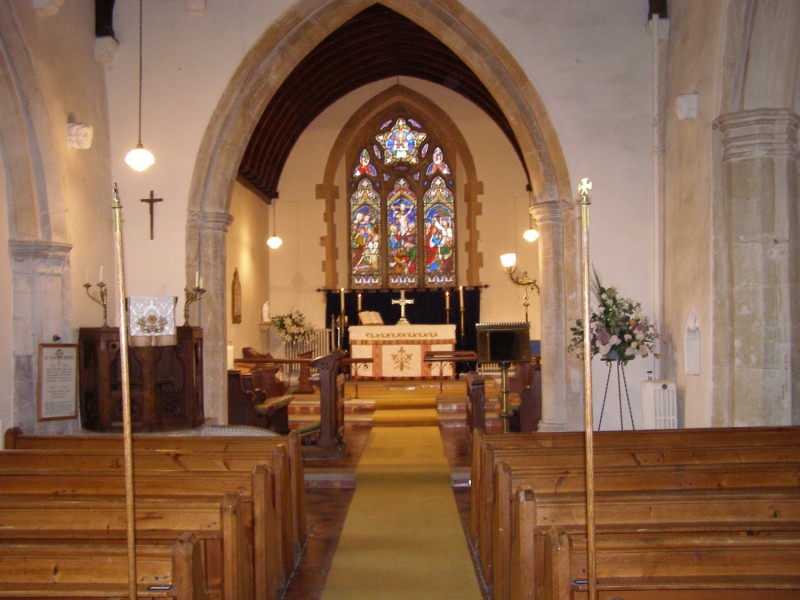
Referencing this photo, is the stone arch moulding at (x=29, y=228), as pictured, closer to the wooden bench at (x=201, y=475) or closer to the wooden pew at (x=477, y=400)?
the wooden bench at (x=201, y=475)

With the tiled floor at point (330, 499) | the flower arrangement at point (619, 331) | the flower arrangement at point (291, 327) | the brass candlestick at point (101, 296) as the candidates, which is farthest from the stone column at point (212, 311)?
the flower arrangement at point (291, 327)

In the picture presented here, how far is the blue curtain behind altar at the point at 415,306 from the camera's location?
1387 centimetres

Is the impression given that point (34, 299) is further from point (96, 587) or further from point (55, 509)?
point (96, 587)

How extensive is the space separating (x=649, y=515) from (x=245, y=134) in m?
5.59

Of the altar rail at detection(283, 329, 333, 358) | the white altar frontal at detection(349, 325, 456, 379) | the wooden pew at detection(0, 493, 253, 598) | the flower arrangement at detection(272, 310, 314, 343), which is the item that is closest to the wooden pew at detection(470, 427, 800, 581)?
the wooden pew at detection(0, 493, 253, 598)

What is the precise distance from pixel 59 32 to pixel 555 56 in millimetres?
4040

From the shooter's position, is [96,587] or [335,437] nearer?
[96,587]

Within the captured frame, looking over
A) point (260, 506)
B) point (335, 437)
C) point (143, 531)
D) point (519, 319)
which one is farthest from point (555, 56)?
point (519, 319)

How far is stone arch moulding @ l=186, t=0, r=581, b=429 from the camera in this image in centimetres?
712

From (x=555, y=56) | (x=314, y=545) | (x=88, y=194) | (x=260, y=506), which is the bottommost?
(x=314, y=545)

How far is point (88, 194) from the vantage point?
6.85 m

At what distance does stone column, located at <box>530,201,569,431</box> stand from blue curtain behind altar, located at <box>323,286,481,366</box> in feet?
21.5

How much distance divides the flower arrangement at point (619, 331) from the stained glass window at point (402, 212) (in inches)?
321

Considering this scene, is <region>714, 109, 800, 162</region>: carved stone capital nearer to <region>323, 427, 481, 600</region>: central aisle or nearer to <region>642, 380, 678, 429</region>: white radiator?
<region>642, 380, 678, 429</region>: white radiator
